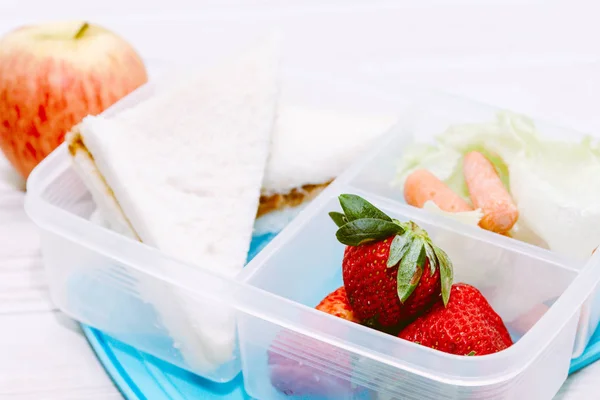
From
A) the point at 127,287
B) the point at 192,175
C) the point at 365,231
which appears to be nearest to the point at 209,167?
the point at 192,175

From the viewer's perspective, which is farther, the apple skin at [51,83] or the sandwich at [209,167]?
the apple skin at [51,83]

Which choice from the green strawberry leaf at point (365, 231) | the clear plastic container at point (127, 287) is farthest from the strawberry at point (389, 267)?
the clear plastic container at point (127, 287)

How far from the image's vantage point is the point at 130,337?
103cm

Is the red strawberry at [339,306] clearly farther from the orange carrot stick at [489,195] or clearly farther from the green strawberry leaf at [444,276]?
the orange carrot stick at [489,195]

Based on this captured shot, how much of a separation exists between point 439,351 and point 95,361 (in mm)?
455

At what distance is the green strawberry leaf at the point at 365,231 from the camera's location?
2.80 feet

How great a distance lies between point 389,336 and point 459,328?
8cm

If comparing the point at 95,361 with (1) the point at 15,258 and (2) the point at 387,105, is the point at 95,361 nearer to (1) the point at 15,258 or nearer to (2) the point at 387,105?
(1) the point at 15,258

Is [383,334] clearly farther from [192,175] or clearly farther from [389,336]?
[192,175]

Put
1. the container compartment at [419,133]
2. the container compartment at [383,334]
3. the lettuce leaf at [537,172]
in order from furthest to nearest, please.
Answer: the container compartment at [419,133]
the lettuce leaf at [537,172]
the container compartment at [383,334]

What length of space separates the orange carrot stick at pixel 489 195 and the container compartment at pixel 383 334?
66 mm

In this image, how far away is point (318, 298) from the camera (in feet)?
3.63

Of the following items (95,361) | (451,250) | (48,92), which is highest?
(48,92)

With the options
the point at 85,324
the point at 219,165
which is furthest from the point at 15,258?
the point at 219,165
